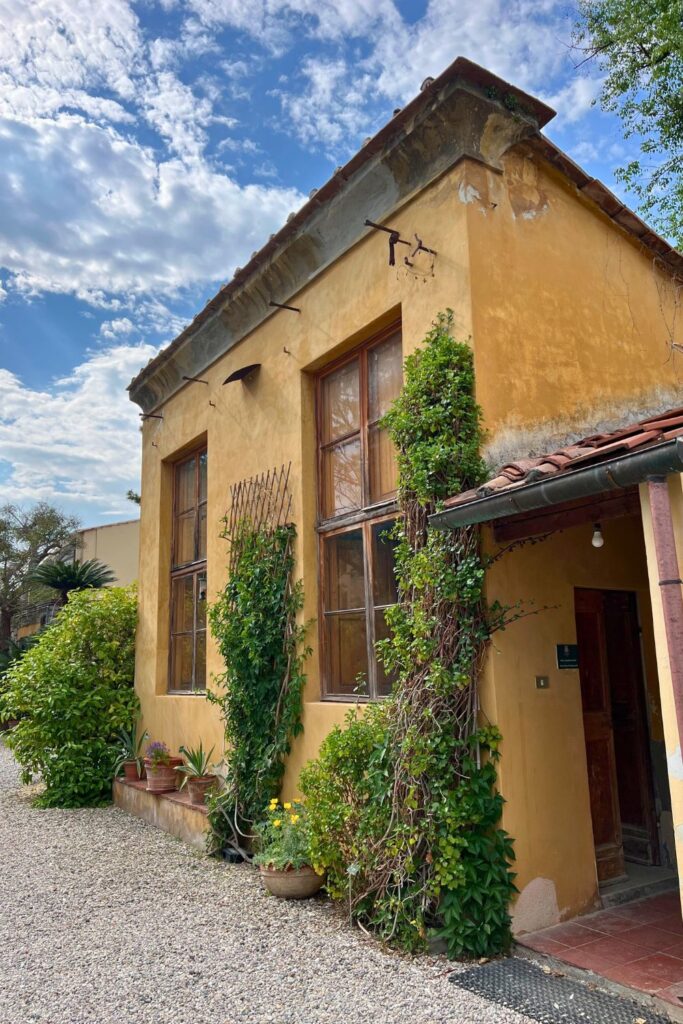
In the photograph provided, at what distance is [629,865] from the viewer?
569 centimetres

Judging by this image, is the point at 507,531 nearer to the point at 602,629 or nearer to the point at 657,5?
the point at 602,629

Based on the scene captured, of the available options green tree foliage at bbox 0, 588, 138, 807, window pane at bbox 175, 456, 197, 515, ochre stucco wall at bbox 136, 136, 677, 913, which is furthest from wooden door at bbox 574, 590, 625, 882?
green tree foliage at bbox 0, 588, 138, 807

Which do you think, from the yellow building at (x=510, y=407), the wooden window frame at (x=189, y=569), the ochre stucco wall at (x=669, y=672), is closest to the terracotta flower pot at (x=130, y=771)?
the wooden window frame at (x=189, y=569)

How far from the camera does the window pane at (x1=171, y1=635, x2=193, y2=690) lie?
8969 mm

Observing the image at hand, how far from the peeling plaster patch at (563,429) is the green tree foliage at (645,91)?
6824 mm

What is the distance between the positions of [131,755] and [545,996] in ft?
22.8

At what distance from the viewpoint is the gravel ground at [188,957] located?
3604mm

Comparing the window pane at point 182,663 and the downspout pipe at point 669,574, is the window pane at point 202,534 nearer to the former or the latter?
the window pane at point 182,663

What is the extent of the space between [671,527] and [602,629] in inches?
109

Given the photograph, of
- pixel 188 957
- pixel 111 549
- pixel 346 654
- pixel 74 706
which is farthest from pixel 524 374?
pixel 111 549

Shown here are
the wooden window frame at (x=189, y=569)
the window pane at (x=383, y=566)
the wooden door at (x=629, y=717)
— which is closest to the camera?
the window pane at (x=383, y=566)

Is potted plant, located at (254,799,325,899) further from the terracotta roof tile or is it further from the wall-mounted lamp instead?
the wall-mounted lamp

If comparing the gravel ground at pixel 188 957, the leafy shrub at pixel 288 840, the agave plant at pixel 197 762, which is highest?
the agave plant at pixel 197 762

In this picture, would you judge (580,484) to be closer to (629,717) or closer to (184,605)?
(629,717)
